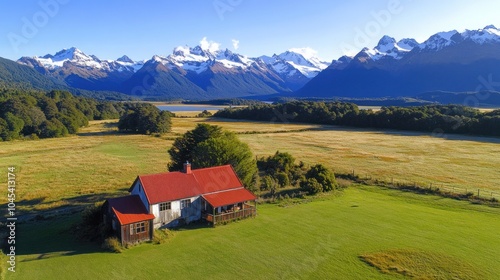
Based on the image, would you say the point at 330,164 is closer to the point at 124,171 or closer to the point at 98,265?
the point at 124,171

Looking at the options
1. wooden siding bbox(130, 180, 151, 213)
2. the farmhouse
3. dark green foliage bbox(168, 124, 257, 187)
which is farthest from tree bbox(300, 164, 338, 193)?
wooden siding bbox(130, 180, 151, 213)

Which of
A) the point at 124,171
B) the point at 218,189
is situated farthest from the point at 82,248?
the point at 124,171

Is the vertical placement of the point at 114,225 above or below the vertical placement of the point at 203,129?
below

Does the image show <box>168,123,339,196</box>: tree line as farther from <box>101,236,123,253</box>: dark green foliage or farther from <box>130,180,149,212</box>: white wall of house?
<box>101,236,123,253</box>: dark green foliage

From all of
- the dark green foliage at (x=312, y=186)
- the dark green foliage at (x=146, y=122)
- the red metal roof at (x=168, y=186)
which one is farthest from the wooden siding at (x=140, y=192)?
the dark green foliage at (x=146, y=122)

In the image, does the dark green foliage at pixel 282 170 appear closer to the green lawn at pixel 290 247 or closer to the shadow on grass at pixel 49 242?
the green lawn at pixel 290 247

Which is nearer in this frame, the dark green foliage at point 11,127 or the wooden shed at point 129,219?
the wooden shed at point 129,219
